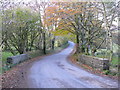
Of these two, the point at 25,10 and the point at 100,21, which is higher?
the point at 25,10

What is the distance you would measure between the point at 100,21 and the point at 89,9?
1974 mm

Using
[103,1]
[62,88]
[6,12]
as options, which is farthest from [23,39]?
[62,88]

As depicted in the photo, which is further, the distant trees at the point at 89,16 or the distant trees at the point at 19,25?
the distant trees at the point at 89,16

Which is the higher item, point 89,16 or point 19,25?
point 89,16

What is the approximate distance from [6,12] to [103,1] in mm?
7755

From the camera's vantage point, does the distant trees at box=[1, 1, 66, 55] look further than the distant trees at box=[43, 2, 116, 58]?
No

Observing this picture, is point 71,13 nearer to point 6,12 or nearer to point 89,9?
point 89,9

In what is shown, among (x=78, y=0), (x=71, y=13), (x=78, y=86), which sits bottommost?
(x=78, y=86)

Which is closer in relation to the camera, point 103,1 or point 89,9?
point 103,1

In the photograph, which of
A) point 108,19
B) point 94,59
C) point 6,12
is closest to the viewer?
point 94,59

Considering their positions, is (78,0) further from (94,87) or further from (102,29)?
(94,87)

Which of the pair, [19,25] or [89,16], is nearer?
[19,25]

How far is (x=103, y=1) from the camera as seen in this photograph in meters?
10.4

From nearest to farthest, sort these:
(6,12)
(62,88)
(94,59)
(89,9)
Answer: (62,88)
(94,59)
(6,12)
(89,9)
